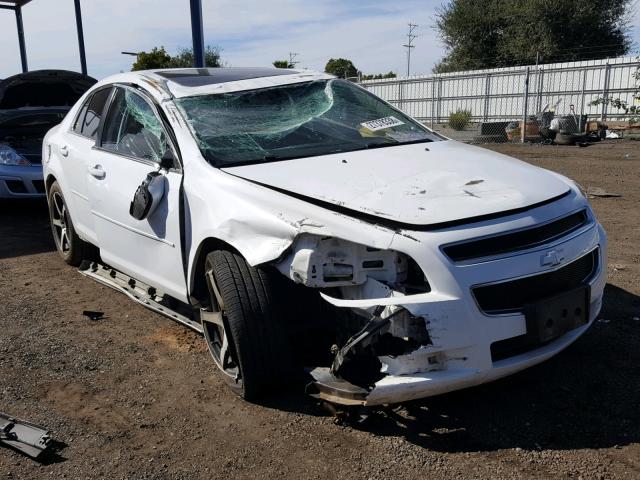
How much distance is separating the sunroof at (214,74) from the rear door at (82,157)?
0.71 meters

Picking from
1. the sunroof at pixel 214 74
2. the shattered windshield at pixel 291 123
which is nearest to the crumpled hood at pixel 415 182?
the shattered windshield at pixel 291 123

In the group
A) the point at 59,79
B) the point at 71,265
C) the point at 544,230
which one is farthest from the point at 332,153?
the point at 59,79

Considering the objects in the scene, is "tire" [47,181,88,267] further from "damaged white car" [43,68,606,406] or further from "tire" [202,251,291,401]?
"tire" [202,251,291,401]

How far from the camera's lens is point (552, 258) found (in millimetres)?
2768

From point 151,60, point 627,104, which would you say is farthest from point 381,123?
point 151,60

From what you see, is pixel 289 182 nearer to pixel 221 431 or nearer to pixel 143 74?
pixel 221 431

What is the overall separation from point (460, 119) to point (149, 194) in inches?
757

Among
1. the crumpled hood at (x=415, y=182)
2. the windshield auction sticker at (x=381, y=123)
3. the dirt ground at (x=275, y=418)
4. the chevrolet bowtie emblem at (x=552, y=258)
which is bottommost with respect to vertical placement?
the dirt ground at (x=275, y=418)

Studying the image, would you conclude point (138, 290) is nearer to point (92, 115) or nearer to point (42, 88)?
point (92, 115)

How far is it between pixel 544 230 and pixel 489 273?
422 mm

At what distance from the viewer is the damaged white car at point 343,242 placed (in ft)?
8.59

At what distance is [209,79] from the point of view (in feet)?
14.1

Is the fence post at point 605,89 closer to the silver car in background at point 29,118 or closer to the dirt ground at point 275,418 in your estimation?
the silver car in background at point 29,118

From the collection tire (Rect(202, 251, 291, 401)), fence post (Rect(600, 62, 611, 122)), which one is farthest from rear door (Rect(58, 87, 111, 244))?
fence post (Rect(600, 62, 611, 122))
